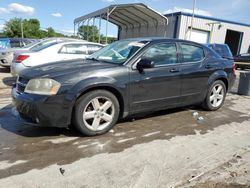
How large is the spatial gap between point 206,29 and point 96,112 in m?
26.0

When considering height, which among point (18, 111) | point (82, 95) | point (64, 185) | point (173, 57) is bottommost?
point (64, 185)

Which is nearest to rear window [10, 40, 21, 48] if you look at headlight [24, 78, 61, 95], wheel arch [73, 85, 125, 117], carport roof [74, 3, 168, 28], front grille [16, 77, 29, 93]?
carport roof [74, 3, 168, 28]

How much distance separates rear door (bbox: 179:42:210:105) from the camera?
197 inches

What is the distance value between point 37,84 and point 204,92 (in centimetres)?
349

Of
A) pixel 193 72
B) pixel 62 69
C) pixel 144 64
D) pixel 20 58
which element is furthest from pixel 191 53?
pixel 20 58

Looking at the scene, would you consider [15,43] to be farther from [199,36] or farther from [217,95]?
[199,36]

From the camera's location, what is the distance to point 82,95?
3.84 metres

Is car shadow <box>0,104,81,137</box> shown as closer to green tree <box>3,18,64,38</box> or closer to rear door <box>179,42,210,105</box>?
rear door <box>179,42,210,105</box>

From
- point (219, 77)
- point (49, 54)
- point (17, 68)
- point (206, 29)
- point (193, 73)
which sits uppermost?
point (206, 29)

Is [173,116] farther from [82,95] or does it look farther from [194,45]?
[82,95]

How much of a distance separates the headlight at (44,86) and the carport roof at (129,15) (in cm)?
1824

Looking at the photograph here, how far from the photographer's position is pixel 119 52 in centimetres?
→ 473

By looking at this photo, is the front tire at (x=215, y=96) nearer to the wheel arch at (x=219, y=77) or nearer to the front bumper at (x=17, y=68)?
the wheel arch at (x=219, y=77)

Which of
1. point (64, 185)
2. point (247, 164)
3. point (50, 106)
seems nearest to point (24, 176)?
point (64, 185)
